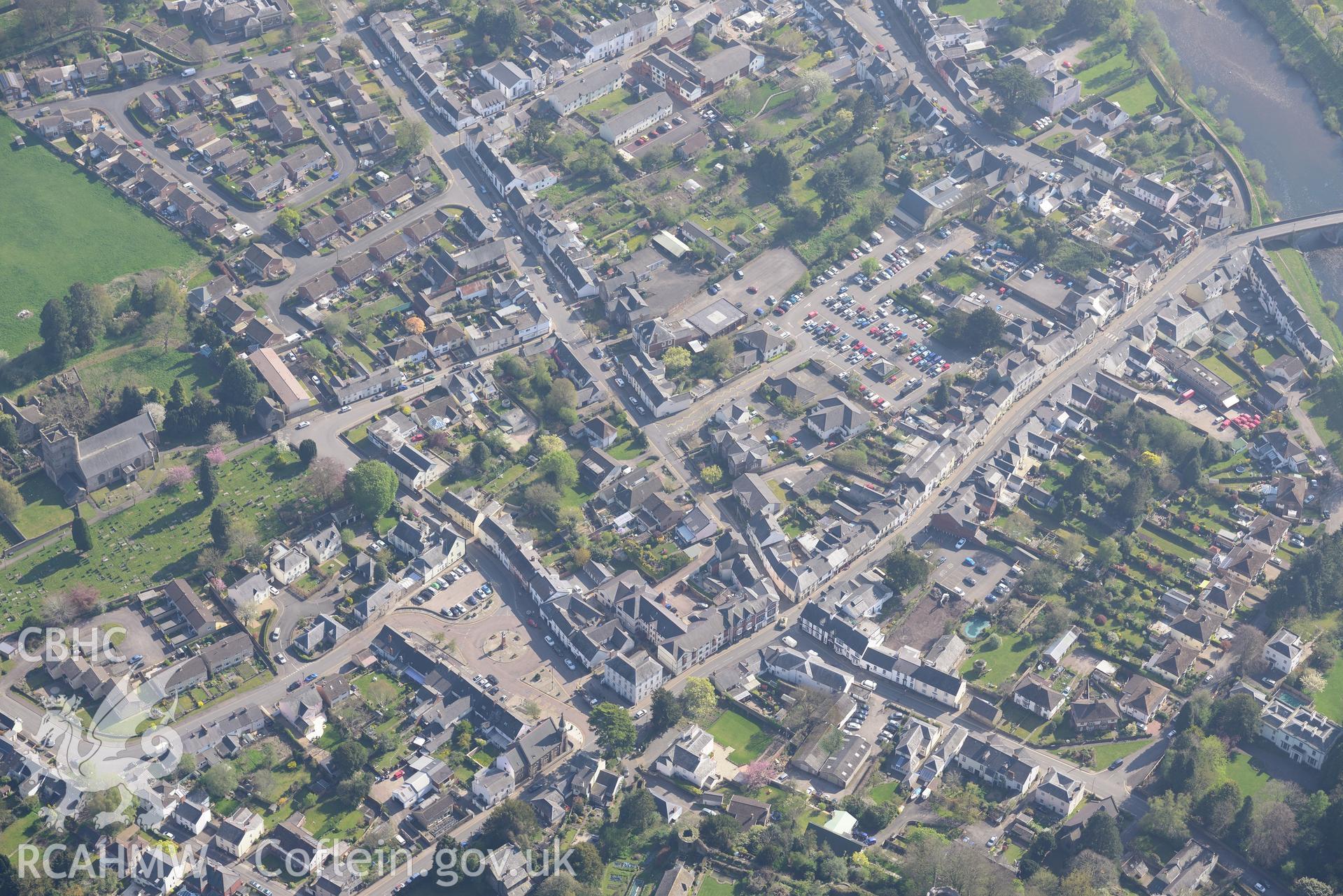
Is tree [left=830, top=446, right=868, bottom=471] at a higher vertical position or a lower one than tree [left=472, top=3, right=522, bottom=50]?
lower

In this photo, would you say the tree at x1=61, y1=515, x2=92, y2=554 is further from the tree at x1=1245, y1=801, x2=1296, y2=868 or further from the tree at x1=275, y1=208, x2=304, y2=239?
the tree at x1=1245, y1=801, x2=1296, y2=868

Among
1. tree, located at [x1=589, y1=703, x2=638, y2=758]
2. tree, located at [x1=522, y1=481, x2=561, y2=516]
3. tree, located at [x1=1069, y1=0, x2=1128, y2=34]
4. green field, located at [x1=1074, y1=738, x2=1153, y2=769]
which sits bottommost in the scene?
tree, located at [x1=589, y1=703, x2=638, y2=758]

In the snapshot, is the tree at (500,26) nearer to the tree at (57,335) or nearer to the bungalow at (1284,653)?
the tree at (57,335)

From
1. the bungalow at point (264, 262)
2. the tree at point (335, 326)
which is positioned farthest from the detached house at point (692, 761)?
the bungalow at point (264, 262)

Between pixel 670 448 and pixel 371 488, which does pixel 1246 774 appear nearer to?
pixel 670 448

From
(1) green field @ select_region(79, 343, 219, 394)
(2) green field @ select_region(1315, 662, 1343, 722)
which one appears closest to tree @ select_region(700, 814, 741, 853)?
(2) green field @ select_region(1315, 662, 1343, 722)

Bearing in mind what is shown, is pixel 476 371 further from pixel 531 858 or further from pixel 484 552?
pixel 531 858

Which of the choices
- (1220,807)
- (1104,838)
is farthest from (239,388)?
(1220,807)
